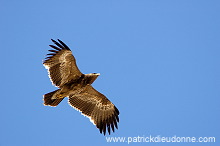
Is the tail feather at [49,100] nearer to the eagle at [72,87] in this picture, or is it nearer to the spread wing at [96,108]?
the eagle at [72,87]

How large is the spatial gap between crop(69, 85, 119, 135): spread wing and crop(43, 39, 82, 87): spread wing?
917 mm

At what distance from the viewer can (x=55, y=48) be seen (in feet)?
51.0

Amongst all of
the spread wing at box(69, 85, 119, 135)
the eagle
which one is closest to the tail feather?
the eagle

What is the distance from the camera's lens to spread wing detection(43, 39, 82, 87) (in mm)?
15492

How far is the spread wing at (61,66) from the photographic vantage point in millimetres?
15492

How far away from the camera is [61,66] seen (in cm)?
1564

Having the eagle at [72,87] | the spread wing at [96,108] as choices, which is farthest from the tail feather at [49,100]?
the spread wing at [96,108]

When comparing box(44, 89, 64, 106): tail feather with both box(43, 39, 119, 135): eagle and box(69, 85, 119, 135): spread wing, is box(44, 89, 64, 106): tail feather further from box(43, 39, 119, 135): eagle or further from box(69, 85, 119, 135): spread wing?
box(69, 85, 119, 135): spread wing

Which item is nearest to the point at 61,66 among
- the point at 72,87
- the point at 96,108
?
the point at 72,87

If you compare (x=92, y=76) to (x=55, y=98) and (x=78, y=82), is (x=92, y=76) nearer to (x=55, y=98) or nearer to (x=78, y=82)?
(x=78, y=82)

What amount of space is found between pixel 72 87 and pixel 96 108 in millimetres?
1639

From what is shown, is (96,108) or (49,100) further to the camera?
(96,108)

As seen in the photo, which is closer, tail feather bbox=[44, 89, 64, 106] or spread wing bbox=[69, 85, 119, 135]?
tail feather bbox=[44, 89, 64, 106]

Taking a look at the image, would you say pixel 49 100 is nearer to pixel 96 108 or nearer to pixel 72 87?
pixel 72 87
